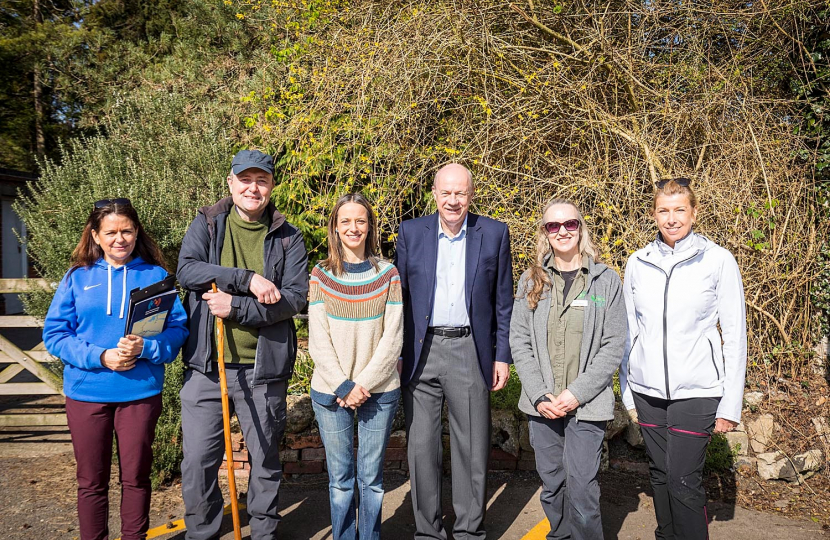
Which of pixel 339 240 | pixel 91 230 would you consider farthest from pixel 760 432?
pixel 91 230

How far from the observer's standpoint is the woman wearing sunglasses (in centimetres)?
292

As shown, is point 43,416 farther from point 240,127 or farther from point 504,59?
point 504,59

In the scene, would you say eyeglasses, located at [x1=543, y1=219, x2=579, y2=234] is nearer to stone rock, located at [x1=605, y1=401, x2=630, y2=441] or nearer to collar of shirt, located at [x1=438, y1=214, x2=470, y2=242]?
collar of shirt, located at [x1=438, y1=214, x2=470, y2=242]

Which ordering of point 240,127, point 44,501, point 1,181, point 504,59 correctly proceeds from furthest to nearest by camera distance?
point 1,181 → point 240,127 → point 504,59 → point 44,501

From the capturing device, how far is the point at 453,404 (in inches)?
124

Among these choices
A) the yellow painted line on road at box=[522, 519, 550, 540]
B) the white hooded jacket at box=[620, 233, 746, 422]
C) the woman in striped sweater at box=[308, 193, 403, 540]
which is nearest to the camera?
the white hooded jacket at box=[620, 233, 746, 422]

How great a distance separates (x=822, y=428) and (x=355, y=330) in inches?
156

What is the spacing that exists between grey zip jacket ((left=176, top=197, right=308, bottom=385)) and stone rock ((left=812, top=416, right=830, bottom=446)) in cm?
407

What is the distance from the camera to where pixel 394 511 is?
3.82 metres

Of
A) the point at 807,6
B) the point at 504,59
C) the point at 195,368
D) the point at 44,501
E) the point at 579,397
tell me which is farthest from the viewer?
the point at 504,59

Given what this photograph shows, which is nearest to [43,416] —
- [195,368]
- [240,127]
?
[195,368]

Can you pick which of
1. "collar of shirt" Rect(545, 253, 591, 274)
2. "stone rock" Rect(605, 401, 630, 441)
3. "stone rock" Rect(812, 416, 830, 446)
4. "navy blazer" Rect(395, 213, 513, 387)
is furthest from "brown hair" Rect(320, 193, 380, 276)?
"stone rock" Rect(812, 416, 830, 446)

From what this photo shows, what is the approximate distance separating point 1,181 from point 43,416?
8821 millimetres

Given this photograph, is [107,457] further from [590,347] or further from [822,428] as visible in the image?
[822,428]
